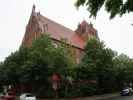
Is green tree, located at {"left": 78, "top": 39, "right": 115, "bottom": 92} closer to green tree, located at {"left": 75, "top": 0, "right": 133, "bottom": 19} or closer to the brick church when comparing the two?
the brick church

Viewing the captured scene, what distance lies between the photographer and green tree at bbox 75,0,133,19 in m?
3.56

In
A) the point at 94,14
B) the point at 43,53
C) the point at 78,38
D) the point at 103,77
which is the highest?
the point at 78,38

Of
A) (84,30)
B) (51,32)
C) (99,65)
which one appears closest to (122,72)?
(99,65)

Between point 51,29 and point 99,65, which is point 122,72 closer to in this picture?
point 99,65

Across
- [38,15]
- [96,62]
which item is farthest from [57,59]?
[38,15]

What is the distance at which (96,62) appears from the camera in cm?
5444

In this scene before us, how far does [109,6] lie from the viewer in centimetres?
359

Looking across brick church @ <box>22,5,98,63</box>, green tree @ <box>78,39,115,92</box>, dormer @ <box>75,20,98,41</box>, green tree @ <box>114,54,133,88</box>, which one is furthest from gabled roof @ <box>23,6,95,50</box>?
green tree @ <box>114,54,133,88</box>

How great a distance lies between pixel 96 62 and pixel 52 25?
1091 inches

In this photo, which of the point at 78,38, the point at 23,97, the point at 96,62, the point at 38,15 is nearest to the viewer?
the point at 23,97

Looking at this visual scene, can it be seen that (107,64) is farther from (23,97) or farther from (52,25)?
(52,25)

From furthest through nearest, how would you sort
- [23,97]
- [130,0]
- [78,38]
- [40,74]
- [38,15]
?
1. [78,38]
2. [38,15]
3. [40,74]
4. [23,97]
5. [130,0]

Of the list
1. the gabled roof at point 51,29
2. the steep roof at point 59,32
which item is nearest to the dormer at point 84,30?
the steep roof at point 59,32

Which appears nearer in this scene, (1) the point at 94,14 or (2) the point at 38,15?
(1) the point at 94,14
